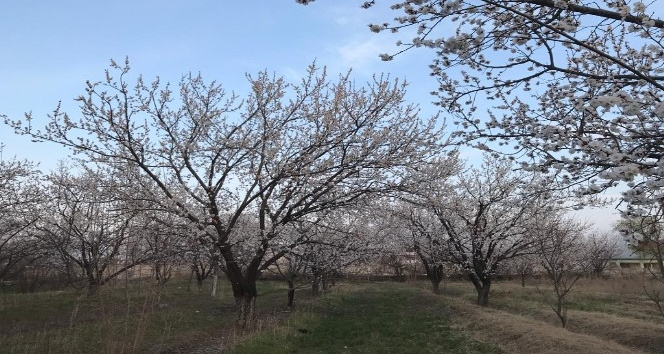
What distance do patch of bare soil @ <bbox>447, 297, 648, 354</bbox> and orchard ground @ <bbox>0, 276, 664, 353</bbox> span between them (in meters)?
0.03

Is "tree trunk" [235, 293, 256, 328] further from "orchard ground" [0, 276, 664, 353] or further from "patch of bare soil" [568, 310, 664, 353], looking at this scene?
"patch of bare soil" [568, 310, 664, 353]

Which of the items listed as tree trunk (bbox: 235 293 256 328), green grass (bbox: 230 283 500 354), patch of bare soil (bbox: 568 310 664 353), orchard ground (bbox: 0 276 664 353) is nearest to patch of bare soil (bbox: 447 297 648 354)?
orchard ground (bbox: 0 276 664 353)

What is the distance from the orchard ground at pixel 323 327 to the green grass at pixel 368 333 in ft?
0.09

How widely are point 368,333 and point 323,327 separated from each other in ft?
4.85

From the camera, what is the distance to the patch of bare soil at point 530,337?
851cm

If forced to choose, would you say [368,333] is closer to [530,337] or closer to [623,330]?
[530,337]

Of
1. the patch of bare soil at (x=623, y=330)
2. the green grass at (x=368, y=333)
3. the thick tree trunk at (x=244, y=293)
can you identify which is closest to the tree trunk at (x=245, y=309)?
the thick tree trunk at (x=244, y=293)

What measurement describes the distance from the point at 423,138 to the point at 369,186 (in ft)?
5.43

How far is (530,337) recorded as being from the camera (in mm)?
9484

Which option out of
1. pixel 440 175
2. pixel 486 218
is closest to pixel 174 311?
pixel 440 175

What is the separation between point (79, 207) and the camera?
18.5m

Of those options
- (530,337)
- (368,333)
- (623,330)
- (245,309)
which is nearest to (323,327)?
(368,333)

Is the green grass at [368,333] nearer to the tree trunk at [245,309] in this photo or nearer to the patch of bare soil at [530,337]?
the patch of bare soil at [530,337]

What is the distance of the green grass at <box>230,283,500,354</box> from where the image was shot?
380 inches
